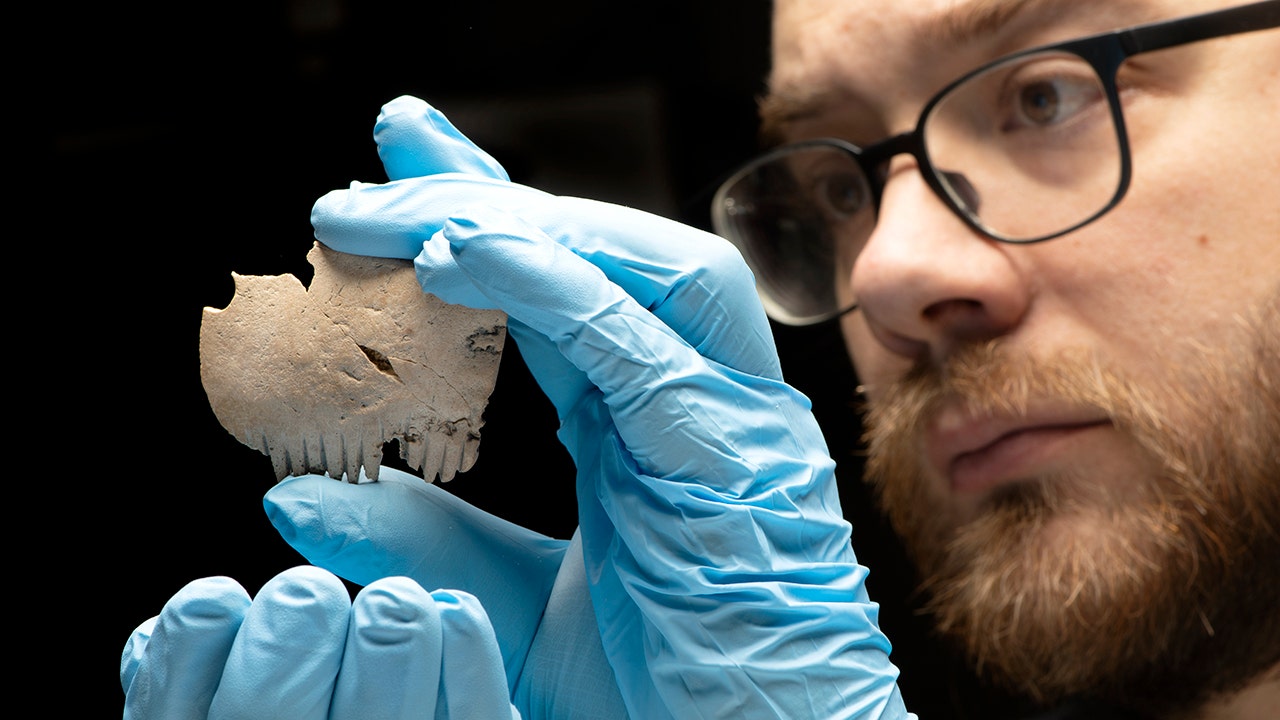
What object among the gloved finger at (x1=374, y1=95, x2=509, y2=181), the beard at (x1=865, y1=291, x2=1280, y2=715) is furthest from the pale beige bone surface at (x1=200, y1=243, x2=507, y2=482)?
the beard at (x1=865, y1=291, x2=1280, y2=715)

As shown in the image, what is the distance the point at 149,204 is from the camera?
124 cm

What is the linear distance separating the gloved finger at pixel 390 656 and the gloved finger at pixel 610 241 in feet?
0.83

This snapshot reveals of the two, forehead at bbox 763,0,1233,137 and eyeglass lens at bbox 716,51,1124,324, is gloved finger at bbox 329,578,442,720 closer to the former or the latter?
eyeglass lens at bbox 716,51,1124,324

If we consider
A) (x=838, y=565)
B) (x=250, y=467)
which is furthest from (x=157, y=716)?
(x=838, y=565)

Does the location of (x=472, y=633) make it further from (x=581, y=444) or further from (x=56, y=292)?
(x=56, y=292)

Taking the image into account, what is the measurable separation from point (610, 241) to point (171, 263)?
1.86 feet

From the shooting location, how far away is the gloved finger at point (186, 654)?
84cm

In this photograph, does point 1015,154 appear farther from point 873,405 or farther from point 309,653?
point 309,653

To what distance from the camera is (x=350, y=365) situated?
36.1 inches

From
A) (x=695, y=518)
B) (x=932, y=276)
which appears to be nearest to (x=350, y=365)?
(x=695, y=518)

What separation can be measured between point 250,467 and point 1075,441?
41.1 inches

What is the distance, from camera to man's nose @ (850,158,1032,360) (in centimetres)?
138

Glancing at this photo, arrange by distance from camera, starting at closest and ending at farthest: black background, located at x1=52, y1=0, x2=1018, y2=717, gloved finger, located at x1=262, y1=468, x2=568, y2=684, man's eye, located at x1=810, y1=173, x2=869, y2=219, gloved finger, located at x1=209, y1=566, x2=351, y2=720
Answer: gloved finger, located at x1=209, y1=566, x2=351, y2=720
gloved finger, located at x1=262, y1=468, x2=568, y2=684
black background, located at x1=52, y1=0, x2=1018, y2=717
man's eye, located at x1=810, y1=173, x2=869, y2=219

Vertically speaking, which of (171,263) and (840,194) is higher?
(171,263)
